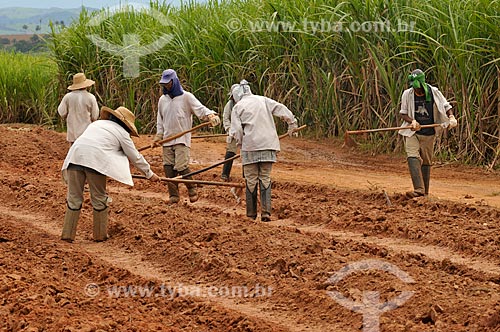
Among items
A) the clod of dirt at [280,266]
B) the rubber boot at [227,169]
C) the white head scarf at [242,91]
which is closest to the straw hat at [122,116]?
the white head scarf at [242,91]

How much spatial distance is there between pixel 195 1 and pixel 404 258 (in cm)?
1269

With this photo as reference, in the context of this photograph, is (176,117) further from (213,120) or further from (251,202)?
(251,202)

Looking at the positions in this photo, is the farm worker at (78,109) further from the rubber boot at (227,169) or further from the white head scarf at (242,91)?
the white head scarf at (242,91)

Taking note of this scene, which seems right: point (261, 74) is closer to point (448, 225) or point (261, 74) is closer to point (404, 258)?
point (448, 225)

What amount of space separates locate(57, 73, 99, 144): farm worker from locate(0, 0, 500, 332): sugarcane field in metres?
0.02

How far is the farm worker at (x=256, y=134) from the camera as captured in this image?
9.72m

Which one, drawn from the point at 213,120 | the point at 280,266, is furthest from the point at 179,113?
the point at 280,266

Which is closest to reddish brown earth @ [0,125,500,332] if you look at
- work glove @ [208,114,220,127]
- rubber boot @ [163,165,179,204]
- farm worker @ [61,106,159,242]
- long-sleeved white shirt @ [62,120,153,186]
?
rubber boot @ [163,165,179,204]

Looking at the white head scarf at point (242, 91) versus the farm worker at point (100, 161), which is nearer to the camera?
the farm worker at point (100, 161)

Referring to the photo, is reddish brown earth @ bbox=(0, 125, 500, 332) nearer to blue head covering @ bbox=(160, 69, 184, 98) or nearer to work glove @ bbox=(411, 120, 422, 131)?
work glove @ bbox=(411, 120, 422, 131)

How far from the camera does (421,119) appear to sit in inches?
429

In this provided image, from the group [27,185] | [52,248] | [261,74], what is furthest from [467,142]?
[52,248]

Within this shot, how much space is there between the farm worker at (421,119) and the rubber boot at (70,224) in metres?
3.92

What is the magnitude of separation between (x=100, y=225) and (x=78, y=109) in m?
3.29
